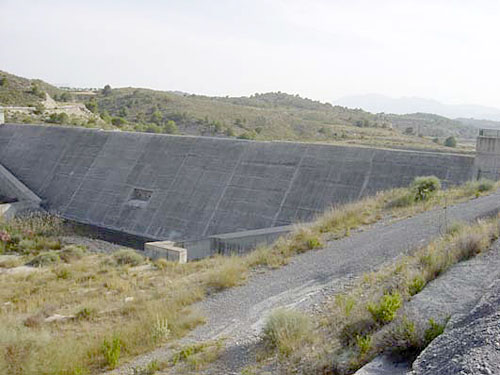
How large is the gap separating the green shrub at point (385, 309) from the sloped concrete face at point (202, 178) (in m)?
11.7

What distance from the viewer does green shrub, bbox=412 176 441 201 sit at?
14664 mm

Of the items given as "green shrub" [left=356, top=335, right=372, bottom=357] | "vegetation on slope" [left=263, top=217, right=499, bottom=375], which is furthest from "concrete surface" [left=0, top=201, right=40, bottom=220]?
"green shrub" [left=356, top=335, right=372, bottom=357]

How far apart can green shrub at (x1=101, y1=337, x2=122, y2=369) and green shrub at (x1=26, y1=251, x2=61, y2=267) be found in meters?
9.56

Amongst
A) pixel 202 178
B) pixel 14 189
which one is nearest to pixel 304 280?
pixel 202 178

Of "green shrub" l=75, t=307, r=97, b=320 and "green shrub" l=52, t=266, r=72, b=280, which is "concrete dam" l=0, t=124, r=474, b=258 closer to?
"green shrub" l=52, t=266, r=72, b=280

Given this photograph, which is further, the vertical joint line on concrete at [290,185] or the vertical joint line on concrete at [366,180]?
the vertical joint line on concrete at [290,185]

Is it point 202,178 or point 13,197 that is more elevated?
point 202,178

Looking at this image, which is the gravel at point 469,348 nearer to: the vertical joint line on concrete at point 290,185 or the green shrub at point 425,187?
the green shrub at point 425,187

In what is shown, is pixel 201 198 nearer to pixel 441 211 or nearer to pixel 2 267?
pixel 2 267

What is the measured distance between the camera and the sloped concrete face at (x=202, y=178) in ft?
58.4

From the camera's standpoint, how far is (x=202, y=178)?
69.3ft

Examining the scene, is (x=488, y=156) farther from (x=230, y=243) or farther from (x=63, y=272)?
(x=63, y=272)

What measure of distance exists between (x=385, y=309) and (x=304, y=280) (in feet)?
11.2

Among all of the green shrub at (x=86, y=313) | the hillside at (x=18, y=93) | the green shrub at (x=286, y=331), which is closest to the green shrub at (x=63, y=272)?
the green shrub at (x=86, y=313)
